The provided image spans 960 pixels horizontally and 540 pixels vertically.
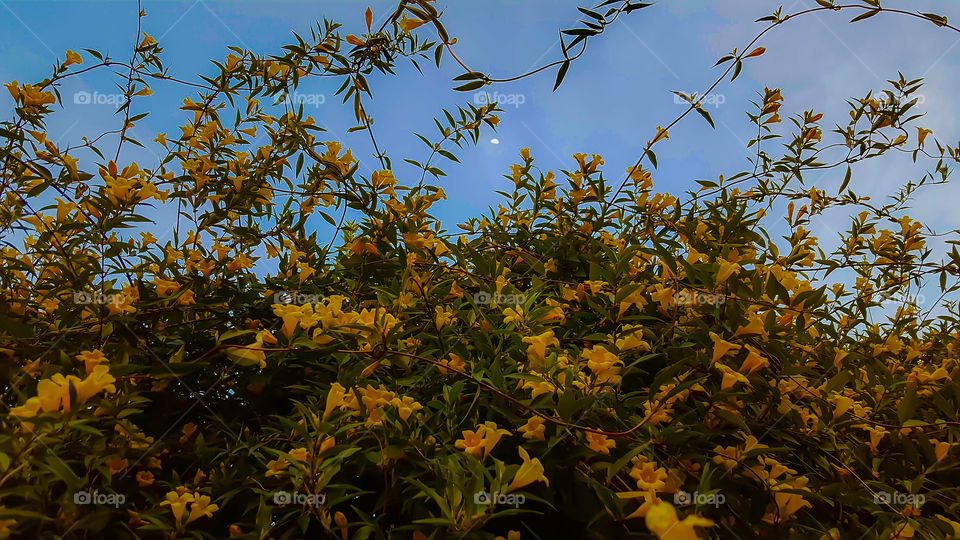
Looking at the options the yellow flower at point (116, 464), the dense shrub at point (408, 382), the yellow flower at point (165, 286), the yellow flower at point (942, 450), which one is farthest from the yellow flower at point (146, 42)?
the yellow flower at point (942, 450)

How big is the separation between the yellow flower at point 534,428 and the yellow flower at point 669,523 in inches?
21.2

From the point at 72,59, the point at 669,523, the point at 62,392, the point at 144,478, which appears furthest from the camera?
the point at 72,59

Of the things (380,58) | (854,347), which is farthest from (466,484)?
(854,347)

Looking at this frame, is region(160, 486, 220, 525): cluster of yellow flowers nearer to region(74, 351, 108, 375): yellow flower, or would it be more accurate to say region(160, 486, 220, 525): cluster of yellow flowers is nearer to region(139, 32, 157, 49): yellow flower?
region(74, 351, 108, 375): yellow flower

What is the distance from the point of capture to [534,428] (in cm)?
126

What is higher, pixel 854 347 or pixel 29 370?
pixel 854 347

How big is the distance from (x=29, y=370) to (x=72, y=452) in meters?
0.31

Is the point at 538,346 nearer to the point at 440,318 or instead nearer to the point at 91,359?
the point at 440,318

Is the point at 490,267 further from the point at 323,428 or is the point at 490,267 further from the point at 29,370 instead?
the point at 29,370

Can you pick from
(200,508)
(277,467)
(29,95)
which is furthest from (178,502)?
(29,95)

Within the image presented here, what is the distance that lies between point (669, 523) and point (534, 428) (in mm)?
616

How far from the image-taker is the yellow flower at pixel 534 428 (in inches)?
48.6

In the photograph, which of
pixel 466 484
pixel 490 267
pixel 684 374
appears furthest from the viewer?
pixel 490 267

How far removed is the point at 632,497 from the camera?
3.86ft
